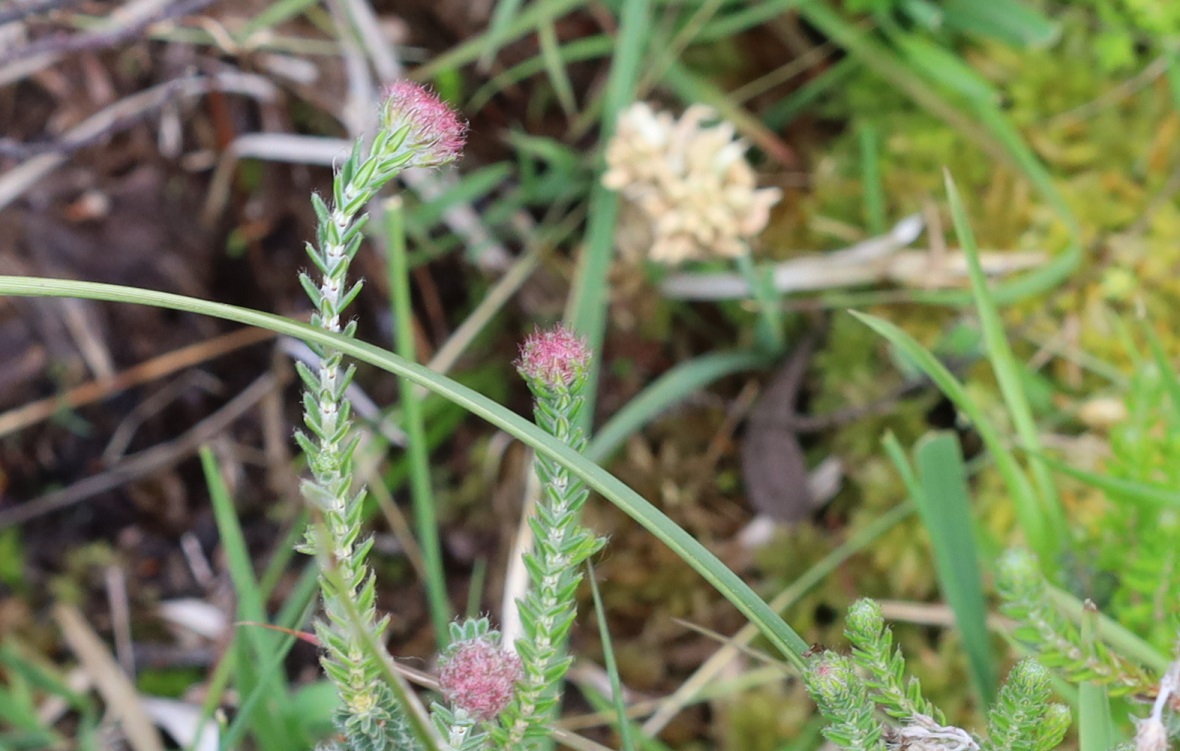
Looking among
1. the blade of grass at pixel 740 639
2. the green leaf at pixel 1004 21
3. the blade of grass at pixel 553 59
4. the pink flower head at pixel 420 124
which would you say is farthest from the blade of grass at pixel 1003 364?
the blade of grass at pixel 553 59

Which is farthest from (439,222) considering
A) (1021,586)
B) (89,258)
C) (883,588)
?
(1021,586)

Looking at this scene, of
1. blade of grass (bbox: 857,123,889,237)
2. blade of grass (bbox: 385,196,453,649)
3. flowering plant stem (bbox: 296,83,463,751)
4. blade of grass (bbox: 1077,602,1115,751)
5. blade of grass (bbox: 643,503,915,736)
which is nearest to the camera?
flowering plant stem (bbox: 296,83,463,751)

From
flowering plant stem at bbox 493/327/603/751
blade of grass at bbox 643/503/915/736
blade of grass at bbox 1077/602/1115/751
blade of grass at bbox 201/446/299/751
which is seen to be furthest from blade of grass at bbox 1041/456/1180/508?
blade of grass at bbox 201/446/299/751

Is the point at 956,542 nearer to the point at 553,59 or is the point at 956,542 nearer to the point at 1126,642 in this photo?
the point at 1126,642

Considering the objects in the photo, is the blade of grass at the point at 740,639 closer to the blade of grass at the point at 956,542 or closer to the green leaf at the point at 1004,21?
the blade of grass at the point at 956,542

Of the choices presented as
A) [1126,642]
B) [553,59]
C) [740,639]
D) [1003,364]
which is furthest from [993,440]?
[553,59]

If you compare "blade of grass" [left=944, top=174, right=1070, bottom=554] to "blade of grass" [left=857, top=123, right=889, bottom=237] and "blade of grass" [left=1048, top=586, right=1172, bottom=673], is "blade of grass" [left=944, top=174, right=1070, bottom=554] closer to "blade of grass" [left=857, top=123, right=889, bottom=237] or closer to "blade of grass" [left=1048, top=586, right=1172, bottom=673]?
"blade of grass" [left=1048, top=586, right=1172, bottom=673]

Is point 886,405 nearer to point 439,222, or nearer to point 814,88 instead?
point 814,88
